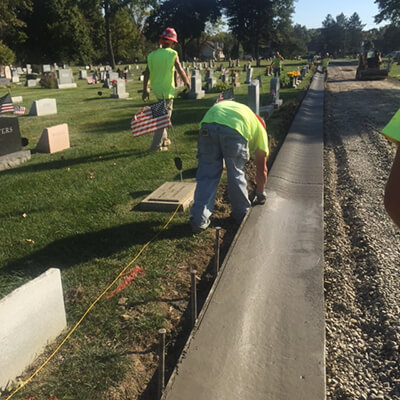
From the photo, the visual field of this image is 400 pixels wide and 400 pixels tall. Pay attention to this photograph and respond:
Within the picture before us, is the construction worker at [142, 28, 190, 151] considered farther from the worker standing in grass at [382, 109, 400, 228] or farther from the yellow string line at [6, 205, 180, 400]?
the worker standing in grass at [382, 109, 400, 228]

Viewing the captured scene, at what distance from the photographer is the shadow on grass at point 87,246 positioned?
3791 mm

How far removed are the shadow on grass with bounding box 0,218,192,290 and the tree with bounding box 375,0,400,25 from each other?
6684 cm

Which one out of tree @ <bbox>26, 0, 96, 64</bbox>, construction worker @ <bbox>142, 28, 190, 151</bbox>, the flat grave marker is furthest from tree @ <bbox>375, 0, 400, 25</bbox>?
the flat grave marker

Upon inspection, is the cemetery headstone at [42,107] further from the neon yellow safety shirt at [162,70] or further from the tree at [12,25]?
the tree at [12,25]

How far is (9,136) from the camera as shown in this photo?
746 centimetres

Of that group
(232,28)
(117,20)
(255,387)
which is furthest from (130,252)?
(232,28)

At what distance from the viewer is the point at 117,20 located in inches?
2373

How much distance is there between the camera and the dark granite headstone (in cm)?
736

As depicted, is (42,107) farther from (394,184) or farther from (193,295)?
(394,184)

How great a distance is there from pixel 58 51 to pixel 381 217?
53.1 m

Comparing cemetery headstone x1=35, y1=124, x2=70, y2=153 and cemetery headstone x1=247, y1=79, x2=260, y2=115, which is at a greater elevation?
cemetery headstone x1=247, y1=79, x2=260, y2=115

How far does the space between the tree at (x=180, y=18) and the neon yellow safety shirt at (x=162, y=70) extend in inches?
2514

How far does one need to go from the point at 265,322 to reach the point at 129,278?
4.17 feet

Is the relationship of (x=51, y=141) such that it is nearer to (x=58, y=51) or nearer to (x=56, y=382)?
(x=56, y=382)
